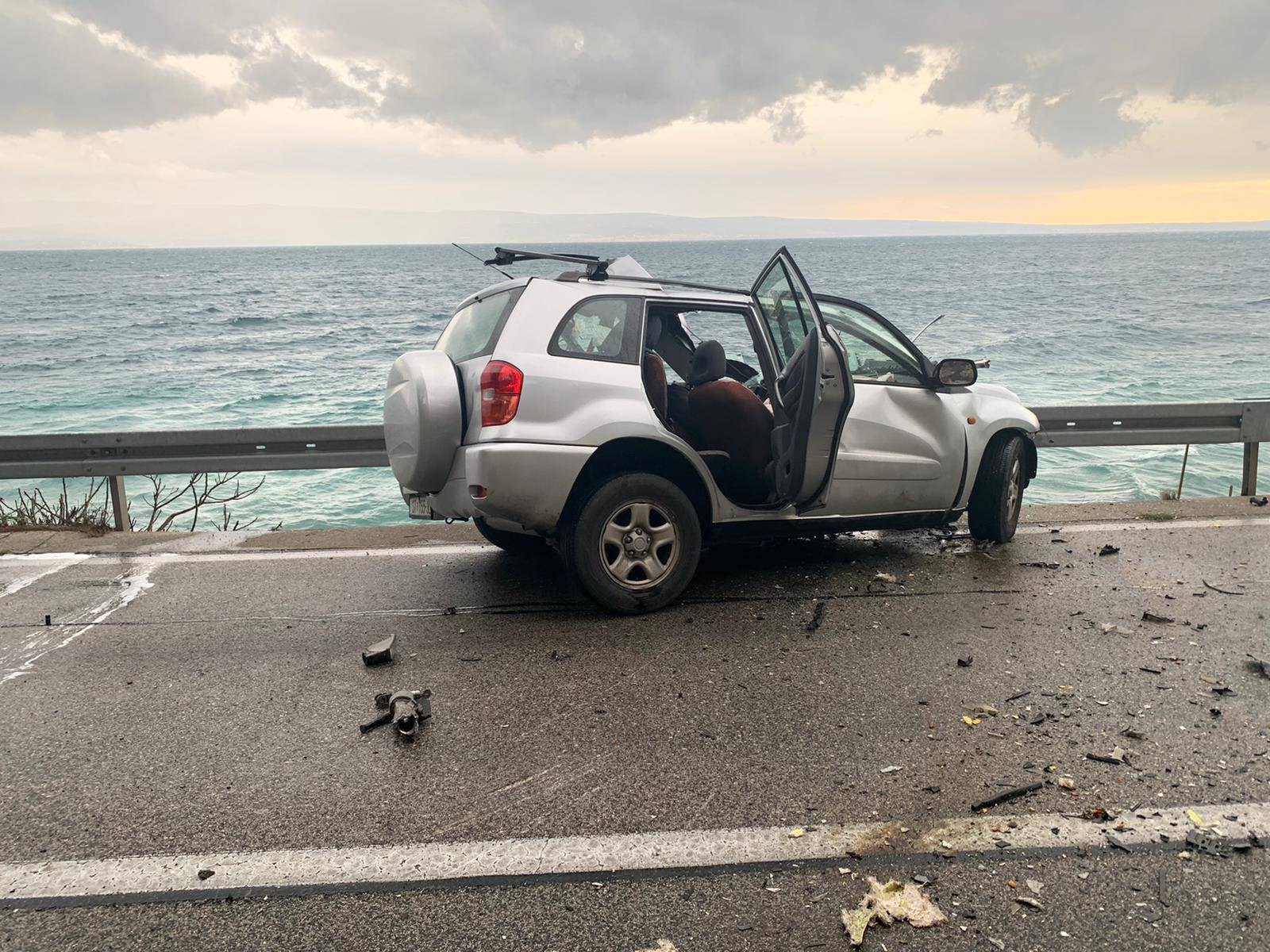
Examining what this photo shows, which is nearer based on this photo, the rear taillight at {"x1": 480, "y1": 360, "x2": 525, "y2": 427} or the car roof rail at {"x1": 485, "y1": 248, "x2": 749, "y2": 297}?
the rear taillight at {"x1": 480, "y1": 360, "x2": 525, "y2": 427}

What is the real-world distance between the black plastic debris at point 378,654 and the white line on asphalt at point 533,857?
162 cm

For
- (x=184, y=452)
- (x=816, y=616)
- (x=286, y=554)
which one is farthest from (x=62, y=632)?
(x=816, y=616)

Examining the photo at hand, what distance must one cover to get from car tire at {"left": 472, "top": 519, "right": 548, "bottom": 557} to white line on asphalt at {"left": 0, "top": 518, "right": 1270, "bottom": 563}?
134mm

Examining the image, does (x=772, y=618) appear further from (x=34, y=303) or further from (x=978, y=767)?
(x=34, y=303)

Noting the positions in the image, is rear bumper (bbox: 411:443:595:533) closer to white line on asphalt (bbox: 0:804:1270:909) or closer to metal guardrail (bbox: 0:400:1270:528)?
white line on asphalt (bbox: 0:804:1270:909)

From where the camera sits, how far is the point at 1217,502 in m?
7.88

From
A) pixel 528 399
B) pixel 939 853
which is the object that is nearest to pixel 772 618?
pixel 528 399

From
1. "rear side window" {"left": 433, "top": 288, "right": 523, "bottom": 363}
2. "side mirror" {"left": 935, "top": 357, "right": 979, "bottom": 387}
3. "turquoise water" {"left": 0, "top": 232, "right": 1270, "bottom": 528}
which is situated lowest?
"turquoise water" {"left": 0, "top": 232, "right": 1270, "bottom": 528}

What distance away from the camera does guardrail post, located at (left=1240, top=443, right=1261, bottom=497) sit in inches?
322

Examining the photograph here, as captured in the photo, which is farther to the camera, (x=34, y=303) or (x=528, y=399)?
(x=34, y=303)

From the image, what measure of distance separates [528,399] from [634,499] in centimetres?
80

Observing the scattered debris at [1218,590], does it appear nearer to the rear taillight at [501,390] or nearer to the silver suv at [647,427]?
the silver suv at [647,427]

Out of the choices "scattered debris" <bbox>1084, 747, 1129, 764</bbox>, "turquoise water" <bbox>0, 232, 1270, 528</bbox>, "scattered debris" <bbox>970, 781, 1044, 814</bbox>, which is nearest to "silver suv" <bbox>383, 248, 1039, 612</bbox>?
"scattered debris" <bbox>1084, 747, 1129, 764</bbox>

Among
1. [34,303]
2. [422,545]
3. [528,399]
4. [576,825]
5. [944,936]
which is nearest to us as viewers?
[944,936]
